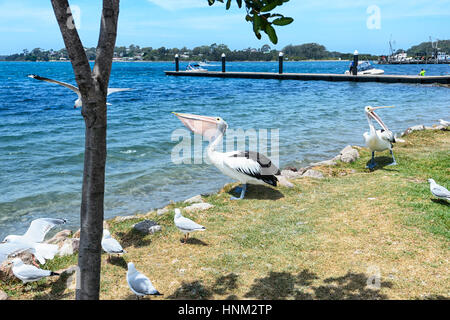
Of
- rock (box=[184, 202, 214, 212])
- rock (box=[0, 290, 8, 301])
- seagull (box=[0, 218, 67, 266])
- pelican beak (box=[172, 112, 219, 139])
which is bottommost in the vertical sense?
rock (box=[0, 290, 8, 301])

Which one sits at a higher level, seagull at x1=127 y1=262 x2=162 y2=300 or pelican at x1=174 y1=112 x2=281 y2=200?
pelican at x1=174 y1=112 x2=281 y2=200

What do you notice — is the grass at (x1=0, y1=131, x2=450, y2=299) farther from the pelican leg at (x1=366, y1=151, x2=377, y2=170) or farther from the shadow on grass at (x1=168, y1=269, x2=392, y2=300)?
the pelican leg at (x1=366, y1=151, x2=377, y2=170)

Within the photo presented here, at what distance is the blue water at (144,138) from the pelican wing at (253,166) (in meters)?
1.98

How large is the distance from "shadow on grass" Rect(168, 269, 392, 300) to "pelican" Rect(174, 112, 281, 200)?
291 centimetres

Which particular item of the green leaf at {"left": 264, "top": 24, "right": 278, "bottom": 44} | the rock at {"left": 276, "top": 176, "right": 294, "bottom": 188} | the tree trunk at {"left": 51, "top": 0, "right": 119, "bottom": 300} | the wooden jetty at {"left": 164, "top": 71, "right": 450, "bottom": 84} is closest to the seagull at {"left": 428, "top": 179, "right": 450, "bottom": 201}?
the rock at {"left": 276, "top": 176, "right": 294, "bottom": 188}

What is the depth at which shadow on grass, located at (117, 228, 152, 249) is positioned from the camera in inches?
203

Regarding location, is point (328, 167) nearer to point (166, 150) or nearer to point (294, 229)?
point (294, 229)

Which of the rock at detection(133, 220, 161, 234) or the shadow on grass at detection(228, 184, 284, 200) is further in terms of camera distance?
the shadow on grass at detection(228, 184, 284, 200)

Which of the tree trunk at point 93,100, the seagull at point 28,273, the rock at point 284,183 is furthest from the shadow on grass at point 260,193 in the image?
the tree trunk at point 93,100

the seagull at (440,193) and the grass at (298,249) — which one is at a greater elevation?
the seagull at (440,193)

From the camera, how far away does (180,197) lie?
8.41 meters

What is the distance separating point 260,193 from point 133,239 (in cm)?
275

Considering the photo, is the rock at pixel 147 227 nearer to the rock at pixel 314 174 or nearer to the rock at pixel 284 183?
the rock at pixel 284 183

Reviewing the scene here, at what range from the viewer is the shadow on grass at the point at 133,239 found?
16.9ft
